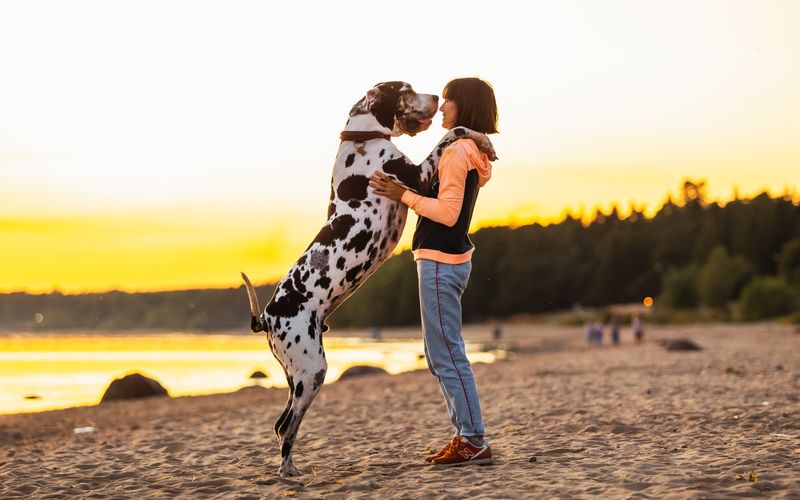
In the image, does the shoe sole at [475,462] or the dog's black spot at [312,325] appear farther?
the shoe sole at [475,462]

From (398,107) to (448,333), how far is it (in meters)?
1.66

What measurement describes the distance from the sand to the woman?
2.22ft

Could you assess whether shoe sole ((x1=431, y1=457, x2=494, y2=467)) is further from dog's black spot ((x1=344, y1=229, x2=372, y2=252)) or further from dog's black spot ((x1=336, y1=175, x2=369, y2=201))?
dog's black spot ((x1=336, y1=175, x2=369, y2=201))

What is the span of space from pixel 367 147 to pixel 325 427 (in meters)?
5.59

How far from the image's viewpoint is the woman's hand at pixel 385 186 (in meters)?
5.45

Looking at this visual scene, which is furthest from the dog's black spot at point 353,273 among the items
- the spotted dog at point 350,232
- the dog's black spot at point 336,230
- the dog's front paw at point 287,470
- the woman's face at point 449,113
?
the dog's front paw at point 287,470

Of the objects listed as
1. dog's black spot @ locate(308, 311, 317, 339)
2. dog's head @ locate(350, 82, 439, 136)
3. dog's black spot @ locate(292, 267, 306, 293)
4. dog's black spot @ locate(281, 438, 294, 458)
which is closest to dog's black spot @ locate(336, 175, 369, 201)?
dog's head @ locate(350, 82, 439, 136)

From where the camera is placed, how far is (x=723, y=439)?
22.7ft

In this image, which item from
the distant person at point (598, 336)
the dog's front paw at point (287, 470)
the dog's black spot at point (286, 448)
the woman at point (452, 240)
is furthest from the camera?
the distant person at point (598, 336)

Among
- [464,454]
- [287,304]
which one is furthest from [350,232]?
[464,454]

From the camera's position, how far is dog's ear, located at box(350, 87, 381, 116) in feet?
18.5

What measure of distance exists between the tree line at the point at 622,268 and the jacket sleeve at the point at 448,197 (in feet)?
195

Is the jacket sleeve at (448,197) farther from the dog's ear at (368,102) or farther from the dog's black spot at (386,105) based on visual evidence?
the dog's ear at (368,102)

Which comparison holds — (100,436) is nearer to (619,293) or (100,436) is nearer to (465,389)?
(465,389)
